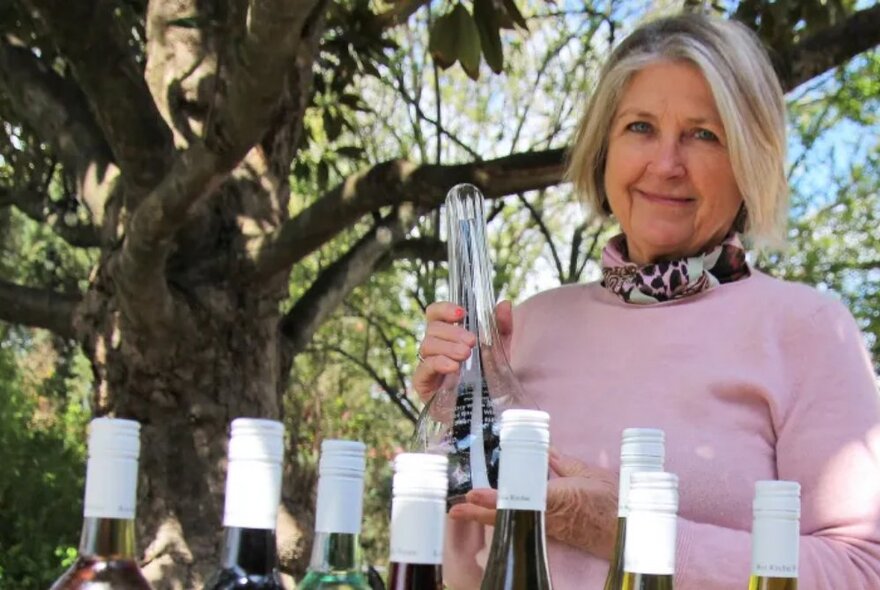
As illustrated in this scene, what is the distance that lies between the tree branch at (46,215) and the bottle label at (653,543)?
332 centimetres

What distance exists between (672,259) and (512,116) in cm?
578

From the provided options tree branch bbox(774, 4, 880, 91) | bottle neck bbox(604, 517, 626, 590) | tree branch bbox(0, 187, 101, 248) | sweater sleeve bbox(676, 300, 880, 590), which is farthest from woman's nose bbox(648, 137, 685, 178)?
tree branch bbox(0, 187, 101, 248)

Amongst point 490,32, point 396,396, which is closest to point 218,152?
point 490,32

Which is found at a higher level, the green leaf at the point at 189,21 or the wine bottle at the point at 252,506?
the green leaf at the point at 189,21

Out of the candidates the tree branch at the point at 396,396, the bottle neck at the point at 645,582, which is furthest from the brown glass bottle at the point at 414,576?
Answer: the tree branch at the point at 396,396

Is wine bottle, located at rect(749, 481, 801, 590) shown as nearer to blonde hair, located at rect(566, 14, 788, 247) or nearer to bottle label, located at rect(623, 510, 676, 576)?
bottle label, located at rect(623, 510, 676, 576)

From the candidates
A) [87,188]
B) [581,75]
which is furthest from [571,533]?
[581,75]

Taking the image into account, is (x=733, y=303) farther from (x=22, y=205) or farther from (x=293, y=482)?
(x=22, y=205)

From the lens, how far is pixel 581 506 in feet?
3.46

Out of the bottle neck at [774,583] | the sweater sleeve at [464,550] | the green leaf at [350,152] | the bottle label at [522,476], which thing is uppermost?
the green leaf at [350,152]

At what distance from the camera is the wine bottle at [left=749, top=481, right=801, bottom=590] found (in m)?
0.76

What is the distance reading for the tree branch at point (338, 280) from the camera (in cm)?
338

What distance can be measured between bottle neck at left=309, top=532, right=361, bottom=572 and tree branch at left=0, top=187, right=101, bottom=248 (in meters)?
3.20

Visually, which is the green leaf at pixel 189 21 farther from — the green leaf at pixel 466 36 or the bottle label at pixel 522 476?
the bottle label at pixel 522 476
